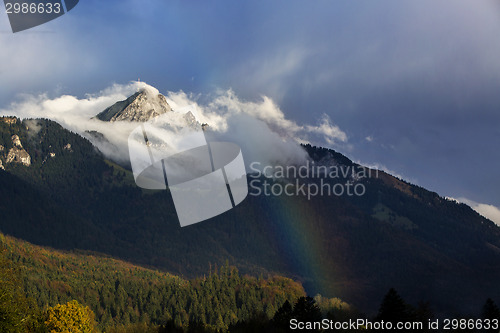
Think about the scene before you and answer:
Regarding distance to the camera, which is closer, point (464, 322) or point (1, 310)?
point (1, 310)

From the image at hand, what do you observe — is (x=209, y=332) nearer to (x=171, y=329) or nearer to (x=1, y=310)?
(x=171, y=329)

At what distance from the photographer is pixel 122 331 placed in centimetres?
14700

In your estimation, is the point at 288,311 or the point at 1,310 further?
the point at 288,311

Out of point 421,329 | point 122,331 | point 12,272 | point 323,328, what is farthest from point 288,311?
point 122,331

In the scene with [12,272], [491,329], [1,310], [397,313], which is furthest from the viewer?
[491,329]

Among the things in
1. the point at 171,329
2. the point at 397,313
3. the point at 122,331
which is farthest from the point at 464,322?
the point at 122,331

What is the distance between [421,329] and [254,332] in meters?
37.1

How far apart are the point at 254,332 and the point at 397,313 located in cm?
3873

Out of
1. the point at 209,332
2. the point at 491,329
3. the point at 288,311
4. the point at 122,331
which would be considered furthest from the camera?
the point at 122,331

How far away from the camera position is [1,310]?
60.7m

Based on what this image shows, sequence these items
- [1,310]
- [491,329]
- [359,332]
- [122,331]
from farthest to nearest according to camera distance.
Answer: [122,331]
[359,332]
[491,329]
[1,310]

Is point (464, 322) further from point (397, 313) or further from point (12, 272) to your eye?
point (12, 272)

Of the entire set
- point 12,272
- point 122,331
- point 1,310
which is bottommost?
point 122,331

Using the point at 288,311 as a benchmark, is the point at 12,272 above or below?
above
